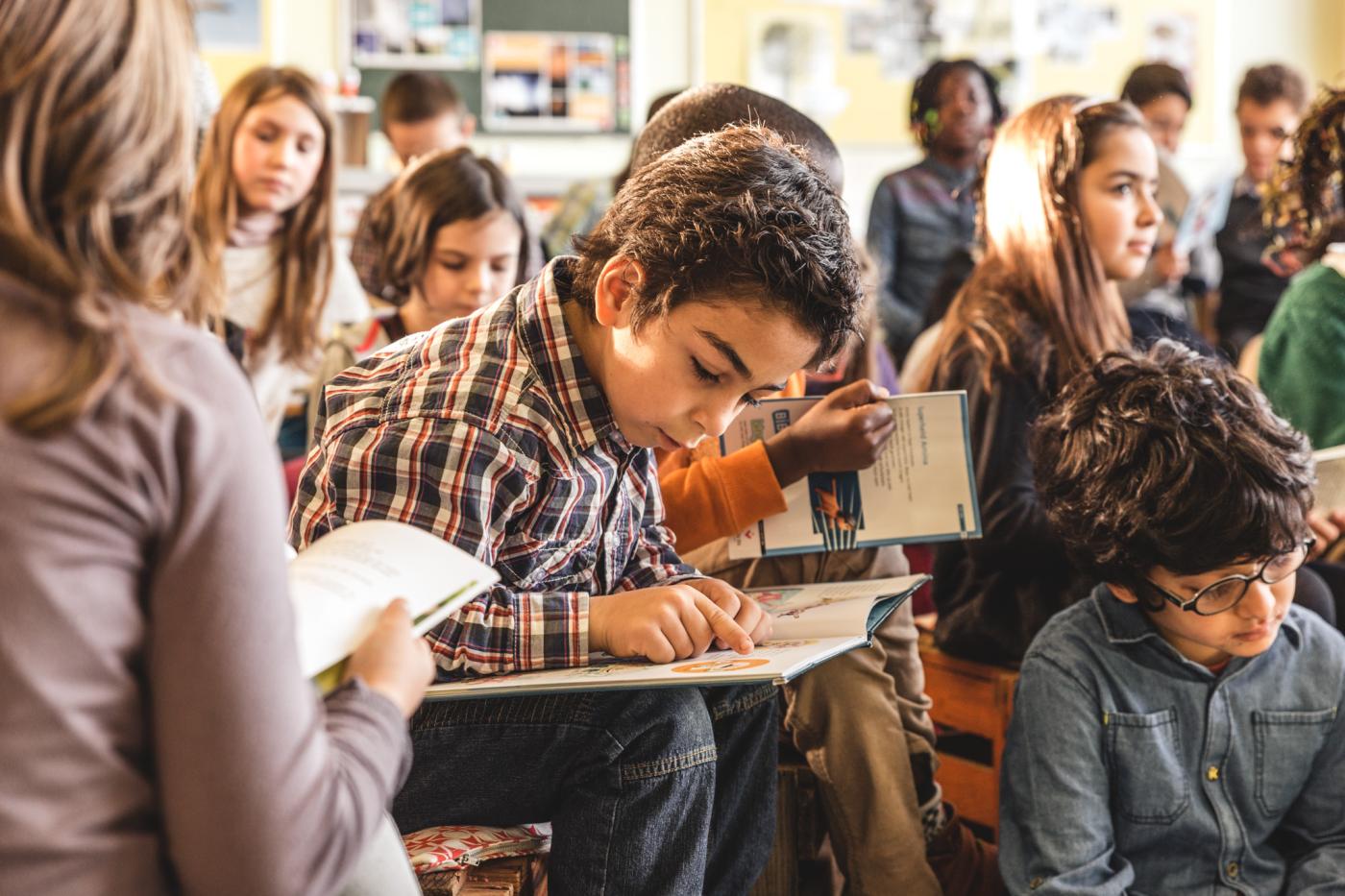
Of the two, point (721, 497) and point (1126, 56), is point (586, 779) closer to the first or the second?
point (721, 497)

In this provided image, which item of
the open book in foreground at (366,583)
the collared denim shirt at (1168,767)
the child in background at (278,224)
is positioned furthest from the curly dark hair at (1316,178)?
the open book in foreground at (366,583)

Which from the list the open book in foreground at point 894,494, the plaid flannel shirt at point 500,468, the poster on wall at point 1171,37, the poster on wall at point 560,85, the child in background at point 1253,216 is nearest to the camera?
the plaid flannel shirt at point 500,468

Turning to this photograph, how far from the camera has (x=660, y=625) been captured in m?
1.12

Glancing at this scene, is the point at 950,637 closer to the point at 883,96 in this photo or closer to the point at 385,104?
the point at 385,104

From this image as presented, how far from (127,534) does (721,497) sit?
2.88ft

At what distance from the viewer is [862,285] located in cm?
125

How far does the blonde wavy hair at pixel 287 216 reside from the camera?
246cm

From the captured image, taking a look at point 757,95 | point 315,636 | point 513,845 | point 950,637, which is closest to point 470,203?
point 757,95

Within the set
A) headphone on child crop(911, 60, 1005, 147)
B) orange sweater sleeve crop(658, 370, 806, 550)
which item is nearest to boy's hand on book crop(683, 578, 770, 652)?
orange sweater sleeve crop(658, 370, 806, 550)

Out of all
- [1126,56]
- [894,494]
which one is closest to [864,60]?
[1126,56]

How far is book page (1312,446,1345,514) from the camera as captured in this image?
171cm

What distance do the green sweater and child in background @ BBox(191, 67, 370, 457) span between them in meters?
1.57

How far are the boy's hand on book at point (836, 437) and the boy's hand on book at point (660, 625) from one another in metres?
0.32

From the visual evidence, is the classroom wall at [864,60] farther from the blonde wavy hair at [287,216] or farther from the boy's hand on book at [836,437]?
the boy's hand on book at [836,437]
